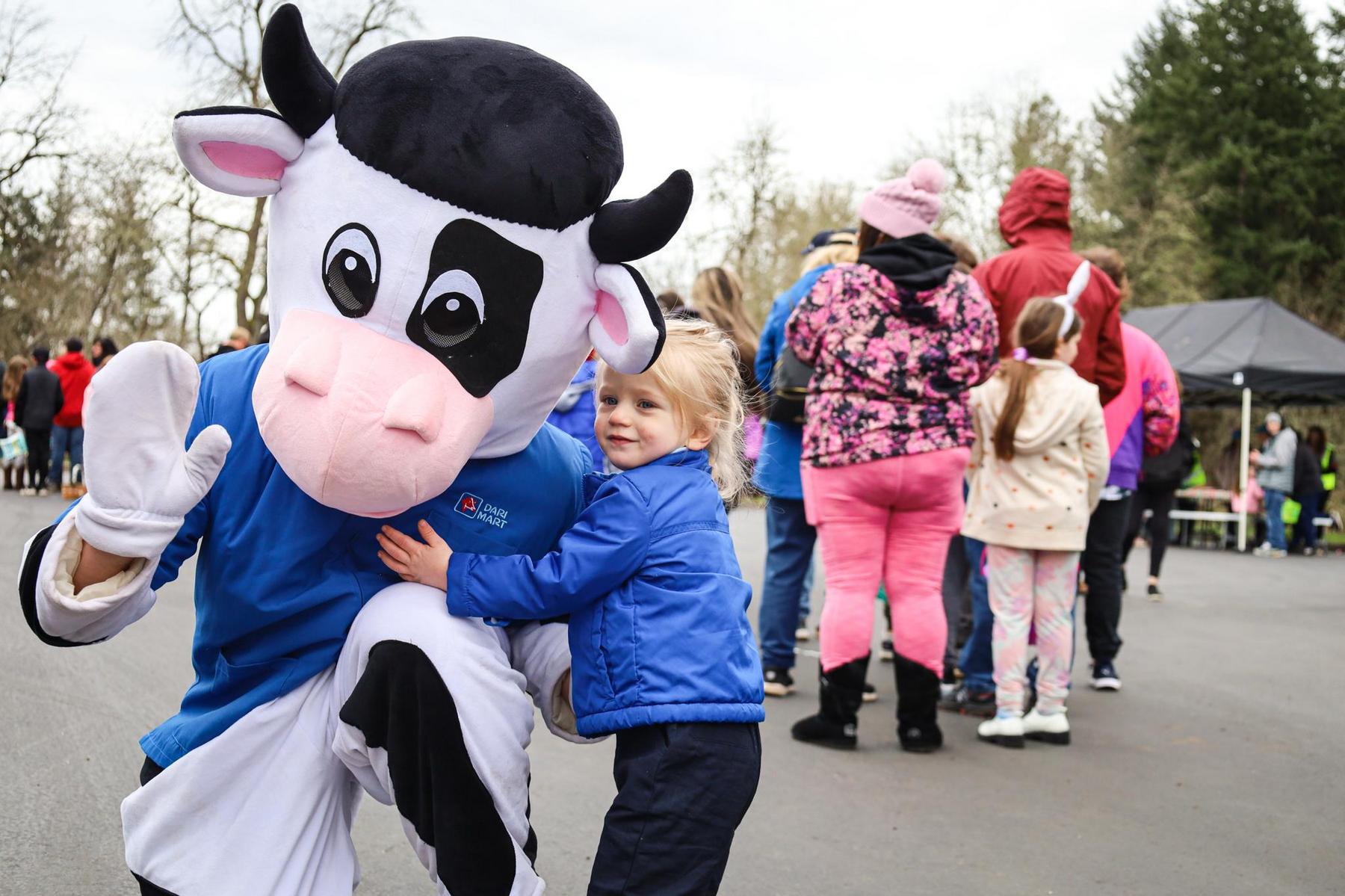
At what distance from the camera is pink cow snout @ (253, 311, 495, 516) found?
1874 mm

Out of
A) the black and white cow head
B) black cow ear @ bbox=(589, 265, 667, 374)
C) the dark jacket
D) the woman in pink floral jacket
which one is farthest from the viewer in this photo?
the dark jacket

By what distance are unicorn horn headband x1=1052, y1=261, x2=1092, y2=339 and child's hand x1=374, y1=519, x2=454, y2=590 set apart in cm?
349

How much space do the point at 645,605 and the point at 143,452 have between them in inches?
36.7

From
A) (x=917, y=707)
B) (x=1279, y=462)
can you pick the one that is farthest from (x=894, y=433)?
(x=1279, y=462)

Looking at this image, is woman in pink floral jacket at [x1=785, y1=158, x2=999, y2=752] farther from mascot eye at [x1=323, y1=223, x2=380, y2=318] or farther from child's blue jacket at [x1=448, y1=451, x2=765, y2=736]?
mascot eye at [x1=323, y1=223, x2=380, y2=318]

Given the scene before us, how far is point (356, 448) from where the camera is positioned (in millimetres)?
1871

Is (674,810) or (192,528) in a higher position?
(192,528)

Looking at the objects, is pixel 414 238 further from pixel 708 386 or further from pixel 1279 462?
pixel 1279 462

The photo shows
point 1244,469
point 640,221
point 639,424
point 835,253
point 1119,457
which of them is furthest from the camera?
point 1244,469

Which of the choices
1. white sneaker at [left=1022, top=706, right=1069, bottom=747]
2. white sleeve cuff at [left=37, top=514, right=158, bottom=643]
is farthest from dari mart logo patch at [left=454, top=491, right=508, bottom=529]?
white sneaker at [left=1022, top=706, right=1069, bottom=747]

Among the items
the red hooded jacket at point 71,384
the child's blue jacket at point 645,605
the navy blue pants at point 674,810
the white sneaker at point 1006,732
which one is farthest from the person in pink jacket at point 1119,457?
the red hooded jacket at point 71,384

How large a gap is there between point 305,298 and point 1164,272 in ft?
94.8

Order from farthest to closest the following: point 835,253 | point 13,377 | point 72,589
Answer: point 13,377 < point 835,253 < point 72,589

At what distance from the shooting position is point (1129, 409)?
6039 millimetres
